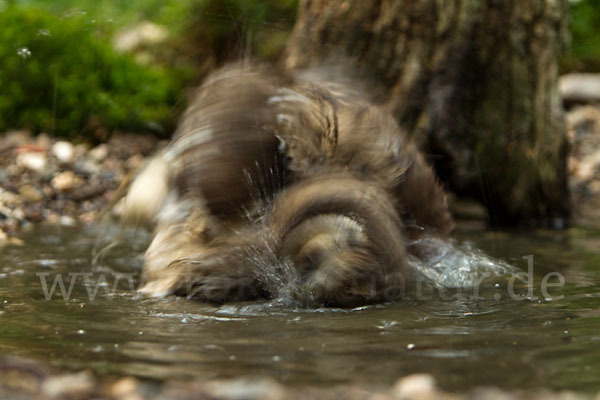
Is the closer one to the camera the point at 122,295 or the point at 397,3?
the point at 122,295

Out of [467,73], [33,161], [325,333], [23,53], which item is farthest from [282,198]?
[23,53]

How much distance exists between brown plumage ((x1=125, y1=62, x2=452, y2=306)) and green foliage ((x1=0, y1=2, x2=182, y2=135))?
10.4ft

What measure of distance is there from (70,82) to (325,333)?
191 inches

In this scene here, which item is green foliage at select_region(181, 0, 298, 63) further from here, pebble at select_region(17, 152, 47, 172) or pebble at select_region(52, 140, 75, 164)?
→ pebble at select_region(17, 152, 47, 172)

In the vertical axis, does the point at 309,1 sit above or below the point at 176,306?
above

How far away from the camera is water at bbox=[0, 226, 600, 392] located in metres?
2.50

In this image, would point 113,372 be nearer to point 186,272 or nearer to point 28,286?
point 186,272

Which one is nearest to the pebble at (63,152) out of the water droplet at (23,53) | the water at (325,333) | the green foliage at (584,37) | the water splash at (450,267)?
the water droplet at (23,53)

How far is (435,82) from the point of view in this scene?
18.5 ft

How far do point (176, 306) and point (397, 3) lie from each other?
286cm

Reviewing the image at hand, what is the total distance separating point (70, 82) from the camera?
23.5ft

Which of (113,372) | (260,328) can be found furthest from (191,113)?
(113,372)

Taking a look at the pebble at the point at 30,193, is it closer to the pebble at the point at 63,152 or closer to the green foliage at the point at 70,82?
the pebble at the point at 63,152

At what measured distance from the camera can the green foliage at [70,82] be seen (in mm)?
6992
